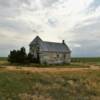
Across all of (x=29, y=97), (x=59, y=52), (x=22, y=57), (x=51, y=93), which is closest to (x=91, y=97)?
(x=51, y=93)

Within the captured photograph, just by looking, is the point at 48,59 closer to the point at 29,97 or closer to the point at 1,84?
the point at 1,84

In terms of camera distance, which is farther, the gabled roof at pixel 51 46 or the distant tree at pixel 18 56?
the gabled roof at pixel 51 46

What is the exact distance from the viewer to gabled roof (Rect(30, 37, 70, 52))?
63862mm

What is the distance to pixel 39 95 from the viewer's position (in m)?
18.6

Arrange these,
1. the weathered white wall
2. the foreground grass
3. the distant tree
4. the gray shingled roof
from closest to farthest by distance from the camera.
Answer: the foreground grass
the distant tree
the weathered white wall
the gray shingled roof

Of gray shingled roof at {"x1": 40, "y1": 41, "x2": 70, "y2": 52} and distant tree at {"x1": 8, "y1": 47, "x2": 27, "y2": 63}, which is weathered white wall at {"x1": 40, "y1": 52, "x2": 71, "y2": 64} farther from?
distant tree at {"x1": 8, "y1": 47, "x2": 27, "y2": 63}

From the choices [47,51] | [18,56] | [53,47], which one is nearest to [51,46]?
[53,47]

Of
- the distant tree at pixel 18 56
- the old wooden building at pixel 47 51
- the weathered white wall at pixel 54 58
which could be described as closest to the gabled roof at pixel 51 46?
the old wooden building at pixel 47 51

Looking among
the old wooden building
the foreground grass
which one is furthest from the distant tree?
the foreground grass

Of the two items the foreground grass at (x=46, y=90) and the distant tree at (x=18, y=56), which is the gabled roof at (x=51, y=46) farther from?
the foreground grass at (x=46, y=90)

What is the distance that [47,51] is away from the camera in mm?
64062

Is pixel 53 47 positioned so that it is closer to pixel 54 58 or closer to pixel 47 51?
pixel 54 58

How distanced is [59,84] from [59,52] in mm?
44728

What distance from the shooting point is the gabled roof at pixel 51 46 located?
6386 centimetres
